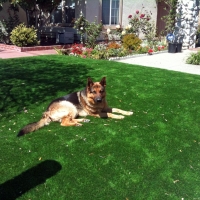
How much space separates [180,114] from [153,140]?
149 cm

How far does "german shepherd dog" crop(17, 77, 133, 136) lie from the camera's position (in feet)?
16.4

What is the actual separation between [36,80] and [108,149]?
14.7 ft

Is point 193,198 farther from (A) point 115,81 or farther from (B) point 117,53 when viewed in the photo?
(B) point 117,53

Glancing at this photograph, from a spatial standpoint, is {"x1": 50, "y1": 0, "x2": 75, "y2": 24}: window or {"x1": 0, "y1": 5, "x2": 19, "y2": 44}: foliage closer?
{"x1": 0, "y1": 5, "x2": 19, "y2": 44}: foliage

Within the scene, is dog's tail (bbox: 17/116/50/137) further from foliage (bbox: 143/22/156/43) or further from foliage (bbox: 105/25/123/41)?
foliage (bbox: 143/22/156/43)

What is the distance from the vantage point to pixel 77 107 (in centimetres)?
527

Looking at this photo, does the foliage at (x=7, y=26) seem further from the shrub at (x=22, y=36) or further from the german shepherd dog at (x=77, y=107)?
the german shepherd dog at (x=77, y=107)

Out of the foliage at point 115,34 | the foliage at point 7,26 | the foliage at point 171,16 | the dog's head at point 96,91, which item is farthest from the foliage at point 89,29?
the dog's head at point 96,91

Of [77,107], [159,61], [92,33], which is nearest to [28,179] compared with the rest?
[77,107]

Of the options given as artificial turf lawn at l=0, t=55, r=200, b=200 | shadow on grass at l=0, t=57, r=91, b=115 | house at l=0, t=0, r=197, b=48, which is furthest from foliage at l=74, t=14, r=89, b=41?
artificial turf lawn at l=0, t=55, r=200, b=200

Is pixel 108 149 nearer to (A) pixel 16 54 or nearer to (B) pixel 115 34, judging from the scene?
(A) pixel 16 54

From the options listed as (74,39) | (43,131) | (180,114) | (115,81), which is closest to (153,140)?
(180,114)

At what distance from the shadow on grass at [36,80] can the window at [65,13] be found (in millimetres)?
7615

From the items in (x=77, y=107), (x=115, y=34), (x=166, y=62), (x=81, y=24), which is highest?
(x=81, y=24)
